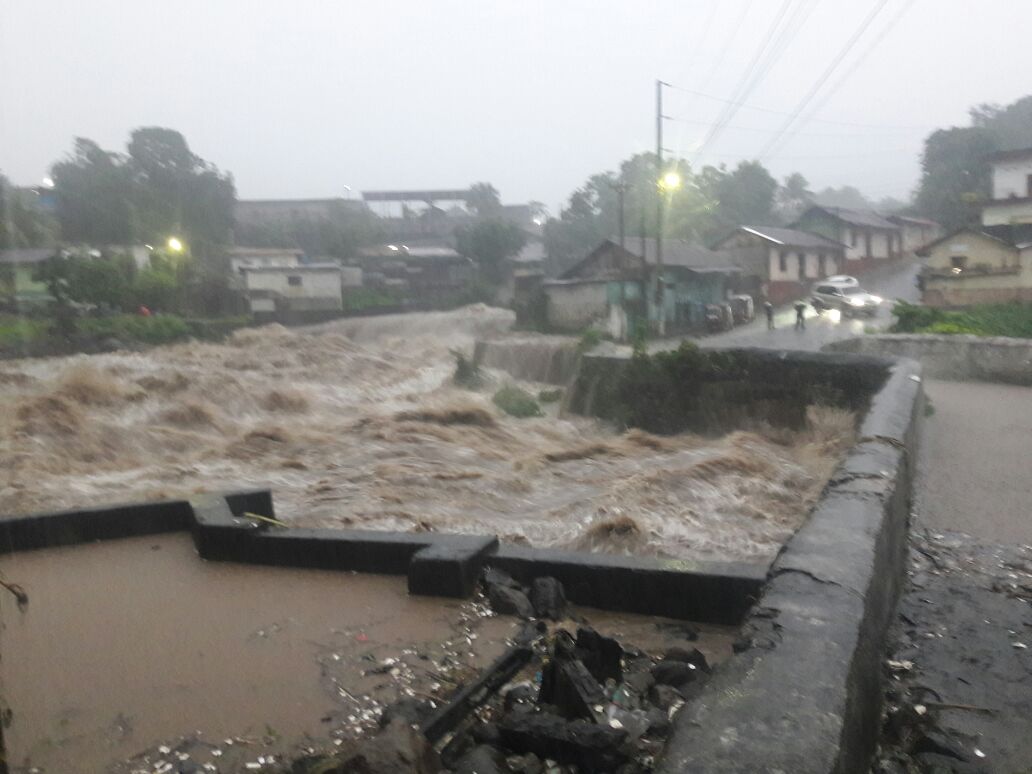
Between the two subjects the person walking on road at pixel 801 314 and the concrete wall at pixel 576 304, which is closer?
the person walking on road at pixel 801 314

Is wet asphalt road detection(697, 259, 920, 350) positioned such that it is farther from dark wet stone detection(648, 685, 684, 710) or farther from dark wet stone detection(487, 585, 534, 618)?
dark wet stone detection(648, 685, 684, 710)

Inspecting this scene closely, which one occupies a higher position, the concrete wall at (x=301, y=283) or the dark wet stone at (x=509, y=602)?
the concrete wall at (x=301, y=283)

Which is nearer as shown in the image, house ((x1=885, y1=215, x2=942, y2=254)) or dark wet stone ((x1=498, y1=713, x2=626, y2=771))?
dark wet stone ((x1=498, y1=713, x2=626, y2=771))

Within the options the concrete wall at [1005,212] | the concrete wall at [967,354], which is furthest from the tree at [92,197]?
the concrete wall at [1005,212]

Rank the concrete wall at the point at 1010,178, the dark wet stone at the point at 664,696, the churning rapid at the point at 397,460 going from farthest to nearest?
1. the concrete wall at the point at 1010,178
2. the churning rapid at the point at 397,460
3. the dark wet stone at the point at 664,696

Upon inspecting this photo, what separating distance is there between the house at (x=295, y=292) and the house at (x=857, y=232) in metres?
14.5

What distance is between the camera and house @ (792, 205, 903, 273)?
1566cm

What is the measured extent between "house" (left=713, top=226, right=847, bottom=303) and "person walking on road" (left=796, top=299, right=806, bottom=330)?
0.53 feet

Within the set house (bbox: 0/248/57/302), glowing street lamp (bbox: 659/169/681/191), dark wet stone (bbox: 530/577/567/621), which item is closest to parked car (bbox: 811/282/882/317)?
glowing street lamp (bbox: 659/169/681/191)

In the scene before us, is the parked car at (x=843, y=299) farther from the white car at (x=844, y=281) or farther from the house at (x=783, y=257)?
the house at (x=783, y=257)

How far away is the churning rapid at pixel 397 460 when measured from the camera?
7773mm

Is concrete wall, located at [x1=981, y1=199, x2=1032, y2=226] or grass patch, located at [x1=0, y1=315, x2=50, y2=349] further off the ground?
concrete wall, located at [x1=981, y1=199, x2=1032, y2=226]

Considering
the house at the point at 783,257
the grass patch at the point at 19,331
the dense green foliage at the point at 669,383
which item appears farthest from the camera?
the grass patch at the point at 19,331

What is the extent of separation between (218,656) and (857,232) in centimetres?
1431
